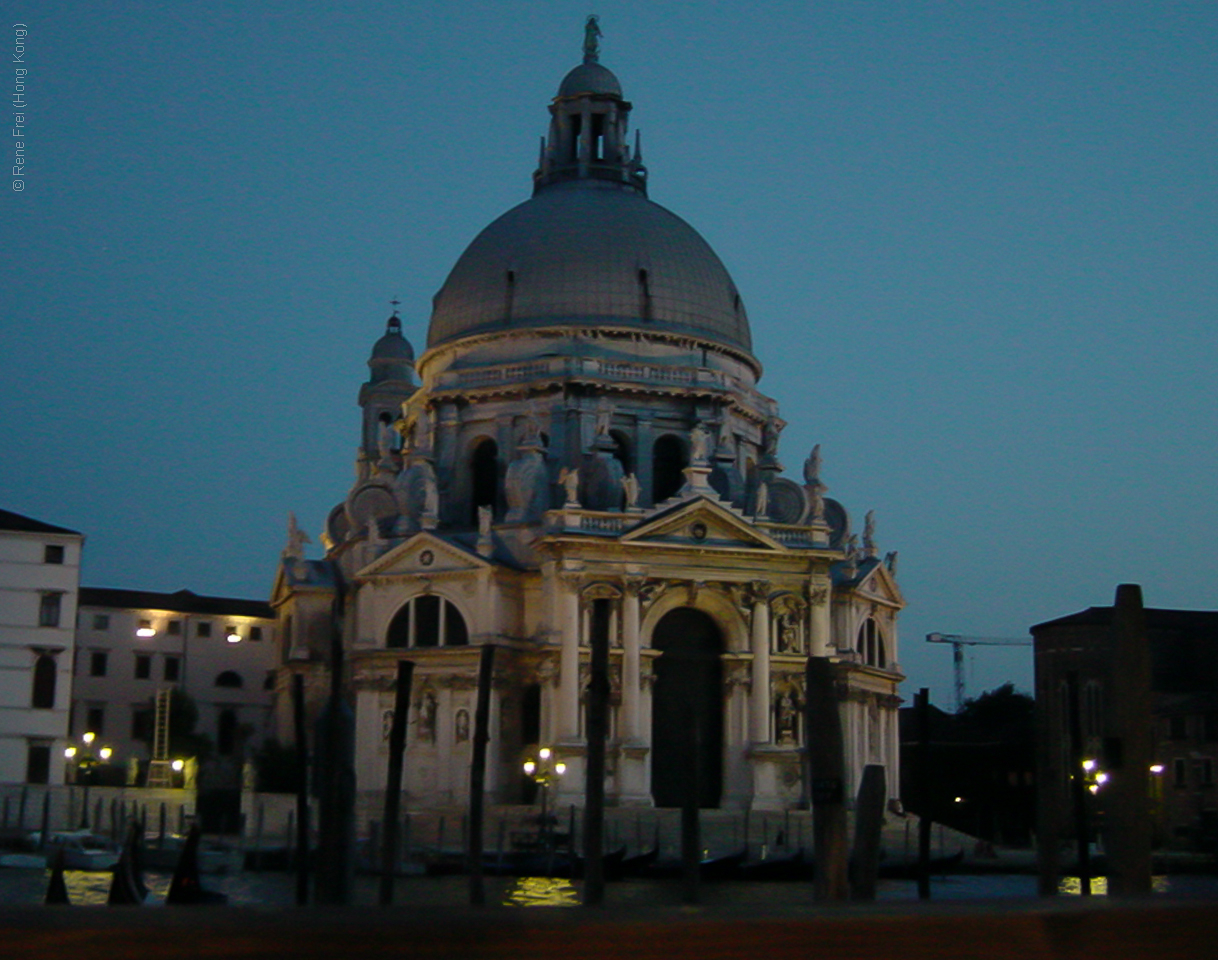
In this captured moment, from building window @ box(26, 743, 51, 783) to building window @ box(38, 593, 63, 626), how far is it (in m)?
2.83

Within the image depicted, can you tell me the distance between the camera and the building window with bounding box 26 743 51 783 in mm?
42688

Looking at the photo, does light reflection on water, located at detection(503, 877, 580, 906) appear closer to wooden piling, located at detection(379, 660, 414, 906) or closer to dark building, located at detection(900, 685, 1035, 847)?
wooden piling, located at detection(379, 660, 414, 906)

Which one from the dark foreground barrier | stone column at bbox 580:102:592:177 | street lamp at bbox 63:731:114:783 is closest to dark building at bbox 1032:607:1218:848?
stone column at bbox 580:102:592:177

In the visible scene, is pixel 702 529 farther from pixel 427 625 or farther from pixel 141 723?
pixel 141 723

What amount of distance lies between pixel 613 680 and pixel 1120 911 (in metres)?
38.6

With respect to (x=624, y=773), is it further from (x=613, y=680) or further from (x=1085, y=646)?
(x=1085, y=646)

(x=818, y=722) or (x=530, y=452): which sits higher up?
(x=530, y=452)

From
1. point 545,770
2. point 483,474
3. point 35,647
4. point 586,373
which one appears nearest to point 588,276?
point 586,373

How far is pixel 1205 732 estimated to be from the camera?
5178cm

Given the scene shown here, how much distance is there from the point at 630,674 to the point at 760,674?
324cm

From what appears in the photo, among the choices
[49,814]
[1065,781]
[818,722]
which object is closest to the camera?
[818,722]

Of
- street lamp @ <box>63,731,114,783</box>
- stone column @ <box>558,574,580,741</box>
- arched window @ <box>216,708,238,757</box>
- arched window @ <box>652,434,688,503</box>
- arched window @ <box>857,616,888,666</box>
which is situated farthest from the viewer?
arched window @ <box>216,708,238,757</box>

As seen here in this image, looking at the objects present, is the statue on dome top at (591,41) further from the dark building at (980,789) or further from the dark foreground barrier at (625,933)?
the dark foreground barrier at (625,933)

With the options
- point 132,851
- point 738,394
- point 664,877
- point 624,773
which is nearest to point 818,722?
Answer: point 132,851
